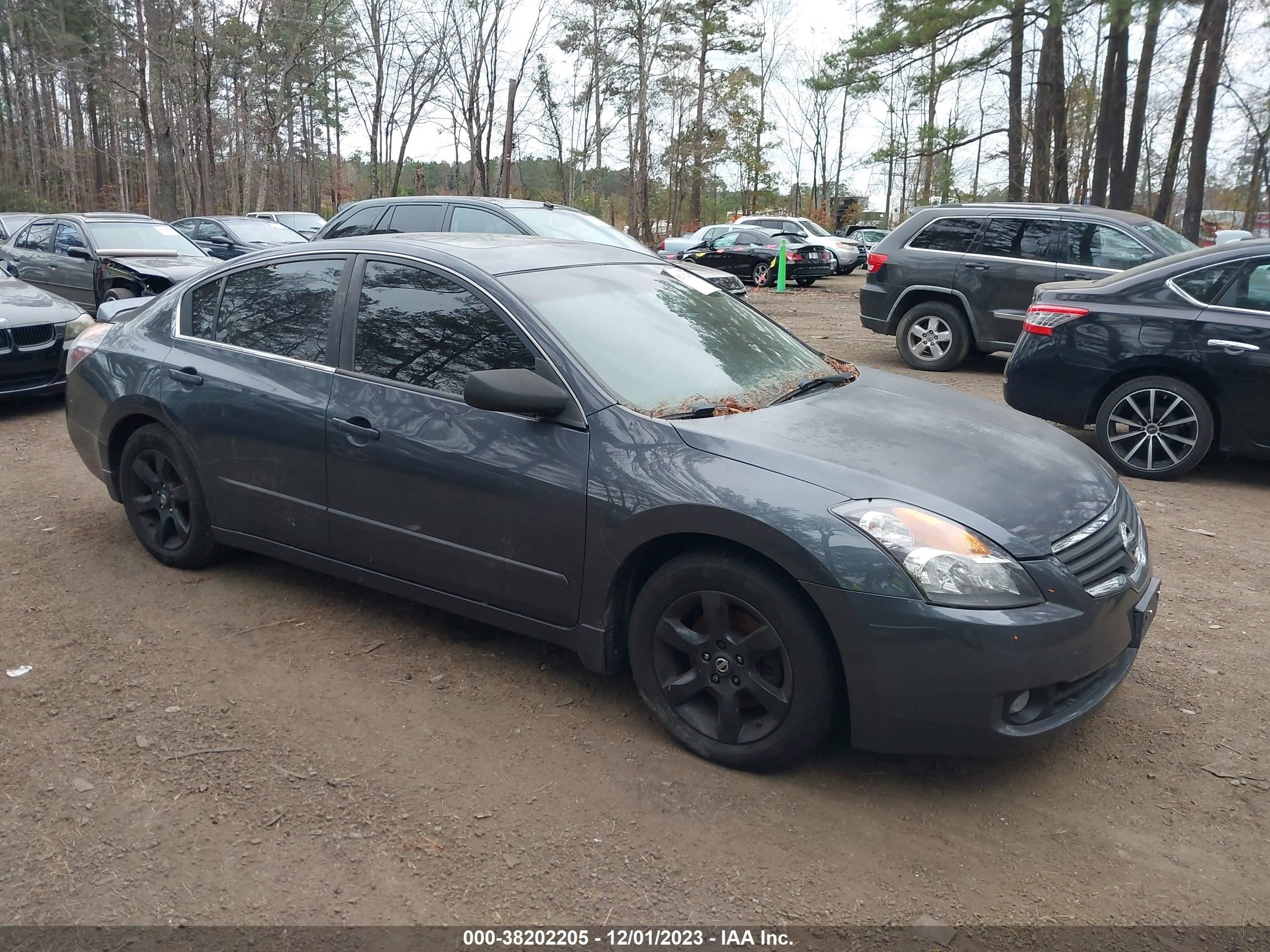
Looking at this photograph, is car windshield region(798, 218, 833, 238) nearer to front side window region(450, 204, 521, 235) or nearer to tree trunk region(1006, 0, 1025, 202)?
tree trunk region(1006, 0, 1025, 202)

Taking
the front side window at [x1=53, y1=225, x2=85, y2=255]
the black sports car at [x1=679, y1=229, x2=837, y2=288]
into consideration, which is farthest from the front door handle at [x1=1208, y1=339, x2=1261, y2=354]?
the black sports car at [x1=679, y1=229, x2=837, y2=288]

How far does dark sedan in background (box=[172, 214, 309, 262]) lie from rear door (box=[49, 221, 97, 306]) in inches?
165

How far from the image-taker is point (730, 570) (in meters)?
3.05

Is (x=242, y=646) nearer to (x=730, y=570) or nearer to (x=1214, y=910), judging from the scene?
(x=730, y=570)

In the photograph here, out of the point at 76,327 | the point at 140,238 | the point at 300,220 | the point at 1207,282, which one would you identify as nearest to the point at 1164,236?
the point at 1207,282

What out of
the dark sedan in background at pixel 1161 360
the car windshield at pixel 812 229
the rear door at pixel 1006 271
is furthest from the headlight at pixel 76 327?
the car windshield at pixel 812 229

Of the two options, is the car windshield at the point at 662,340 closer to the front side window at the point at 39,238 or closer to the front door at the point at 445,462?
the front door at the point at 445,462

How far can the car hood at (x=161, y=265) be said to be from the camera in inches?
469

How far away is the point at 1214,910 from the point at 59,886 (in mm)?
3098

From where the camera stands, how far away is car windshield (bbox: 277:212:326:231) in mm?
22656

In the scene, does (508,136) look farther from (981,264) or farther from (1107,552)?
(1107,552)

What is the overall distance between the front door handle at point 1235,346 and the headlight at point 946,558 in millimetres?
4401

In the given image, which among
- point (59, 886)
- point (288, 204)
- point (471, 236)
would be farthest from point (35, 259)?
point (288, 204)

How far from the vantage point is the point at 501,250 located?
418 centimetres
